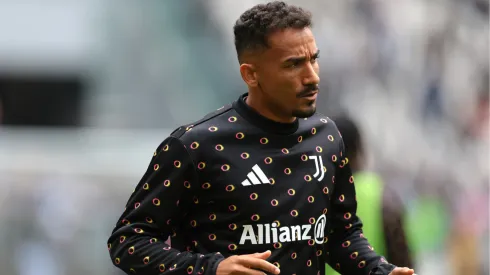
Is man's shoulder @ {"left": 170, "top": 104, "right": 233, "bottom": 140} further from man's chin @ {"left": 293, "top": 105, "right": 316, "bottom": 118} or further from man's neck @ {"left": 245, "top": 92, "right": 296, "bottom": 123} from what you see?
man's chin @ {"left": 293, "top": 105, "right": 316, "bottom": 118}

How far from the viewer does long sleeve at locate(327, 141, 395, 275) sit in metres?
3.15

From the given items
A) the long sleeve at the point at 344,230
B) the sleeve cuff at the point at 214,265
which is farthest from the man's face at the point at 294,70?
the sleeve cuff at the point at 214,265

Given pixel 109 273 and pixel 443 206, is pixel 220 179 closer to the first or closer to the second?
pixel 109 273

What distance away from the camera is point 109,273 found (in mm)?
6992

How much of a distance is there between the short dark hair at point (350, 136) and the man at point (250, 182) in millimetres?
1252

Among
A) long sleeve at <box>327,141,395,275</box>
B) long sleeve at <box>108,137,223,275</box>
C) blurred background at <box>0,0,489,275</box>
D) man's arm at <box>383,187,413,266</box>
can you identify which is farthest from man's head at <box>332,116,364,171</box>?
blurred background at <box>0,0,489,275</box>

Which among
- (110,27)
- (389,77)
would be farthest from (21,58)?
(389,77)

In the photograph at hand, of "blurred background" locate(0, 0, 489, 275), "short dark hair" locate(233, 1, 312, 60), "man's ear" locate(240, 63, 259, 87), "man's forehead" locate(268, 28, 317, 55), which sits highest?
"short dark hair" locate(233, 1, 312, 60)

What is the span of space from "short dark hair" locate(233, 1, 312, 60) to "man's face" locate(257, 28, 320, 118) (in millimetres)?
19

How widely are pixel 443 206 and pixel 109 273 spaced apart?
2486mm

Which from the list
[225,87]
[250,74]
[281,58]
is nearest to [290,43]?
[281,58]

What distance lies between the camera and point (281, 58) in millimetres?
2984

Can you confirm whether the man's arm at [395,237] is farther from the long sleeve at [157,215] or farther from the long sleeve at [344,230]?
the long sleeve at [157,215]

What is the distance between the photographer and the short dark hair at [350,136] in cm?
433
